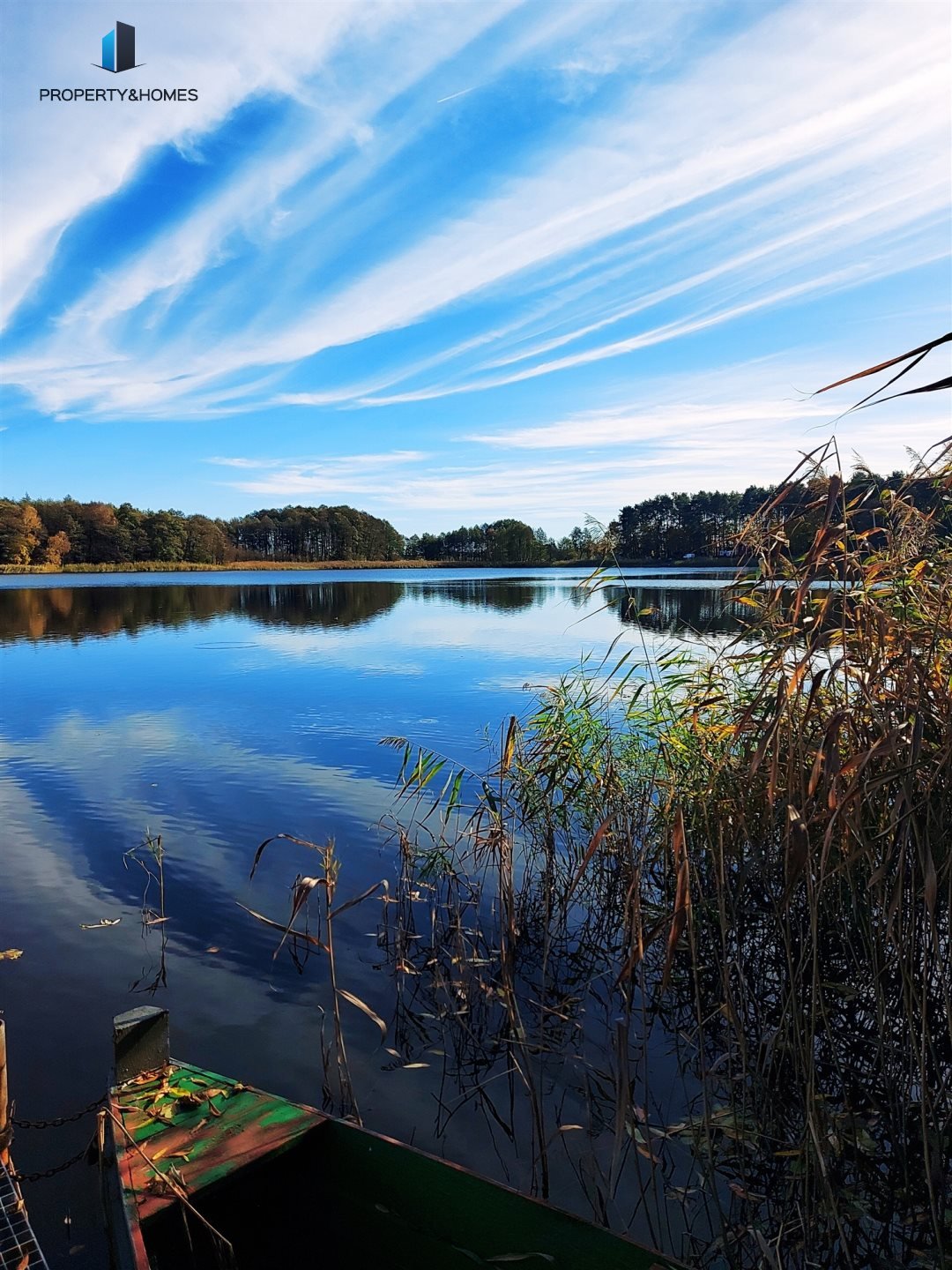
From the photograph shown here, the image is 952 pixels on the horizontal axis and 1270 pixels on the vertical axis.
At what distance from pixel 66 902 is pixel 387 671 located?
1657 centimetres

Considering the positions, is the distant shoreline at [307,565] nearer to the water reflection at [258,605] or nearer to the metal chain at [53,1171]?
the water reflection at [258,605]

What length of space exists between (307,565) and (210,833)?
15201 centimetres

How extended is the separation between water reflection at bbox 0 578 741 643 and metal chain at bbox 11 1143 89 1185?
64.4 ft

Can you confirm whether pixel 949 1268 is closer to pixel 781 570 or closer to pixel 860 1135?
pixel 860 1135

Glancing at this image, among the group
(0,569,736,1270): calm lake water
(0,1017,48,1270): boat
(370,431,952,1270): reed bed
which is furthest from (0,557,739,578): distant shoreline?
(0,1017,48,1270): boat

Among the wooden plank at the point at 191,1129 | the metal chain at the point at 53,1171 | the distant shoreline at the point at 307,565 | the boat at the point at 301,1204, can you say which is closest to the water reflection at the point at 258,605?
the wooden plank at the point at 191,1129

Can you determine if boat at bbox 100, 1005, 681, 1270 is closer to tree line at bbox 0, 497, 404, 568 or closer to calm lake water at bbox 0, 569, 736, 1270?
calm lake water at bbox 0, 569, 736, 1270

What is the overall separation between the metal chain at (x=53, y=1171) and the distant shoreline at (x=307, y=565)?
90.2m

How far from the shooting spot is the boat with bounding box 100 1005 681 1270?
124 inches

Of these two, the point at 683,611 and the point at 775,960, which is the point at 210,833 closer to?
the point at 775,960

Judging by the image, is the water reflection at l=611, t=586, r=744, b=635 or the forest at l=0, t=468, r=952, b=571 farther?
the forest at l=0, t=468, r=952, b=571

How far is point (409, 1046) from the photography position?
581 cm

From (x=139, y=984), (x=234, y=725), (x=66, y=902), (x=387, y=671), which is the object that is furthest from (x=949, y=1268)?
(x=387, y=671)

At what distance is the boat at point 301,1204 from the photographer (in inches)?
124
